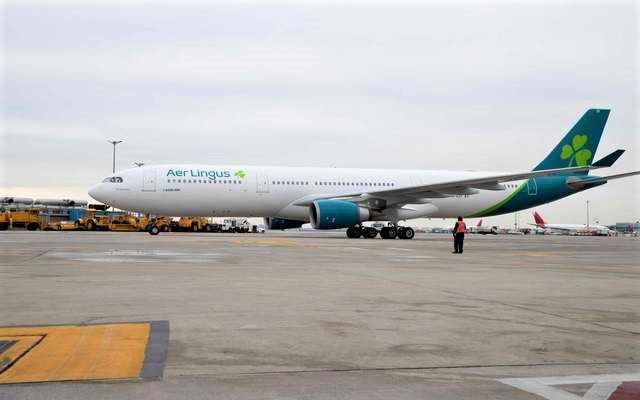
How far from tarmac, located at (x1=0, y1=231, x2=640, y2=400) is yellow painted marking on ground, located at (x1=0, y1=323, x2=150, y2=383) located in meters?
0.01

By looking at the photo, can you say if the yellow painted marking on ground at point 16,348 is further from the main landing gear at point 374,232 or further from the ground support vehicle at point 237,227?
the ground support vehicle at point 237,227

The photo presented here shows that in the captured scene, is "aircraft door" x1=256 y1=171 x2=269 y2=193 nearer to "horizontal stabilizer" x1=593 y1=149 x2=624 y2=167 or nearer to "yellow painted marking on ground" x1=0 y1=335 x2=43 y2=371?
"horizontal stabilizer" x1=593 y1=149 x2=624 y2=167

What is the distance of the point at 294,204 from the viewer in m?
33.0

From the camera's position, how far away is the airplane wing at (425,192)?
29.5 meters

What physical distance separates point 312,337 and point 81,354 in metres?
1.88

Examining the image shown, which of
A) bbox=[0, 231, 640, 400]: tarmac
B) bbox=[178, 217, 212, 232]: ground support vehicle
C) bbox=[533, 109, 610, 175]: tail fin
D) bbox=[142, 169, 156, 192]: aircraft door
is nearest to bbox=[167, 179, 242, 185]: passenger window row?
bbox=[142, 169, 156, 192]: aircraft door

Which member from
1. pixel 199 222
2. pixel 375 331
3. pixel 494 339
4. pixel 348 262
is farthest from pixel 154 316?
pixel 199 222

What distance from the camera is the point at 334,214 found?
1170 inches

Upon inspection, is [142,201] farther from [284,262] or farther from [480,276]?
[480,276]

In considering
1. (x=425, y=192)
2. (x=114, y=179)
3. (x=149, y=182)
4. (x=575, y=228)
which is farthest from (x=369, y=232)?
(x=575, y=228)

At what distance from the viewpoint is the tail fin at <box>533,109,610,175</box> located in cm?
3762

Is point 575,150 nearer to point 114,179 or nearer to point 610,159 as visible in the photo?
point 610,159

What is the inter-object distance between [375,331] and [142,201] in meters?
26.8

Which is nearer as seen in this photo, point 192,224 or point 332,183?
point 332,183
